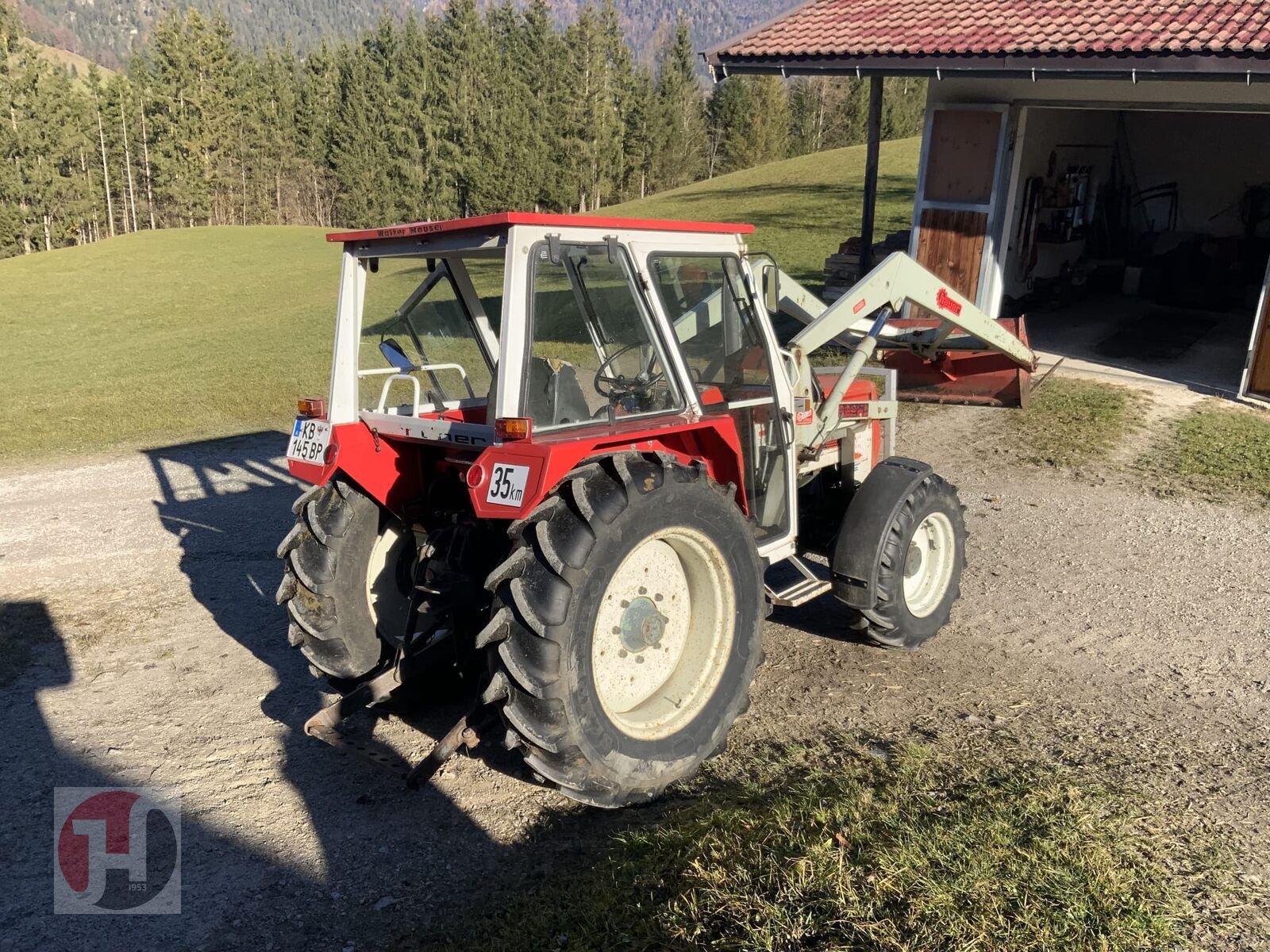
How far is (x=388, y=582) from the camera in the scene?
14.3 feet

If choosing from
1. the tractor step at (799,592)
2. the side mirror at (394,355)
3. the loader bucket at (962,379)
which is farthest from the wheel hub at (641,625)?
the loader bucket at (962,379)

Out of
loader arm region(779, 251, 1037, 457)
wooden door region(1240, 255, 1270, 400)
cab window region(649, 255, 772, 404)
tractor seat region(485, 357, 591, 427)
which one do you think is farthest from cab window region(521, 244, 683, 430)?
wooden door region(1240, 255, 1270, 400)

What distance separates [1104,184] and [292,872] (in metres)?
18.6

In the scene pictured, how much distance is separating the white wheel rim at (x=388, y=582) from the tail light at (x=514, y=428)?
116 centimetres

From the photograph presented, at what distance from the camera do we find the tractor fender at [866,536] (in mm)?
4707

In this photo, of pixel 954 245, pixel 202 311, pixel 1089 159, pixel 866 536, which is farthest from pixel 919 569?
pixel 202 311

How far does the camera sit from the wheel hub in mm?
3801

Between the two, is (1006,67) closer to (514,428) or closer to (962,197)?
(962,197)

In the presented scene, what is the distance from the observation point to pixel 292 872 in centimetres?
343

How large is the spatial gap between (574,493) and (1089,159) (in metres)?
16.8

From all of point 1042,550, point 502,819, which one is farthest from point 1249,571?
point 502,819

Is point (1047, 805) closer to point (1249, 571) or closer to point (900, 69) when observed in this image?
point (1249, 571)

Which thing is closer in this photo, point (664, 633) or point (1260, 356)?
point (664, 633)

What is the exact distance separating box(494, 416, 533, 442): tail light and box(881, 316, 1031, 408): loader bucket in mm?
6931
